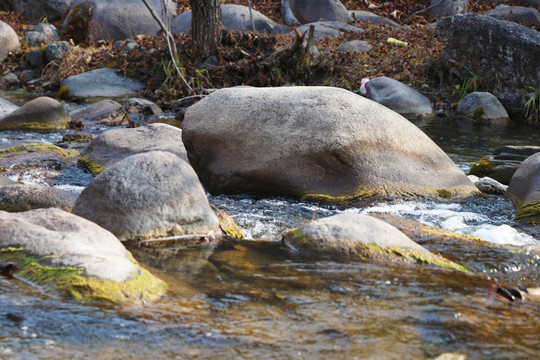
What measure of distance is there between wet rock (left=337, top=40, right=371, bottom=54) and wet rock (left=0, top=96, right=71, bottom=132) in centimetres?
697

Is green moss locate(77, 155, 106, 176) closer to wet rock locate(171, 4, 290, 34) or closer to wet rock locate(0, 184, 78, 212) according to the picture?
wet rock locate(0, 184, 78, 212)

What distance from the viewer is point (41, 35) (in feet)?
56.4

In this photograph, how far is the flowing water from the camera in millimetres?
2754

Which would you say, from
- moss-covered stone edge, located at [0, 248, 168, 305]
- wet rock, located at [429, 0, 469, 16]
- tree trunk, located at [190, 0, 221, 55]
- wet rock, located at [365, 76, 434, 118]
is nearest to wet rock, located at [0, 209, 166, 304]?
A: moss-covered stone edge, located at [0, 248, 168, 305]

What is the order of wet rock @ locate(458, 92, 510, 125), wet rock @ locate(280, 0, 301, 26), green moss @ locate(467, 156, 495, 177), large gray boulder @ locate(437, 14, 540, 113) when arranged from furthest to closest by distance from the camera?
wet rock @ locate(280, 0, 301, 26) < large gray boulder @ locate(437, 14, 540, 113) < wet rock @ locate(458, 92, 510, 125) < green moss @ locate(467, 156, 495, 177)

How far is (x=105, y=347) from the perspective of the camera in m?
2.74

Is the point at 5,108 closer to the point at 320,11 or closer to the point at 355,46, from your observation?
the point at 355,46

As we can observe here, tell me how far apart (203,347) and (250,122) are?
3.68 m

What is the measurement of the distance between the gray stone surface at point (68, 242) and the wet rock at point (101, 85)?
402 inches

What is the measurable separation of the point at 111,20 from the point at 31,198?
13094 millimetres

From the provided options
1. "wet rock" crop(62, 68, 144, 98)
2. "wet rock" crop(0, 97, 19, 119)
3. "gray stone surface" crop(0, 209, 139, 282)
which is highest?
"gray stone surface" crop(0, 209, 139, 282)

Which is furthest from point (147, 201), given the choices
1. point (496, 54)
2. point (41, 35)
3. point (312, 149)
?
point (41, 35)

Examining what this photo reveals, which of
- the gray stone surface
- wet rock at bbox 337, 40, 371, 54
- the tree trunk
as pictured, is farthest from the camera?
wet rock at bbox 337, 40, 371, 54

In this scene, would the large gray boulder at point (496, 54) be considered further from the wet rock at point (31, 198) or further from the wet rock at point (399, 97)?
the wet rock at point (31, 198)
